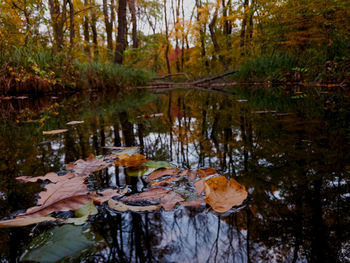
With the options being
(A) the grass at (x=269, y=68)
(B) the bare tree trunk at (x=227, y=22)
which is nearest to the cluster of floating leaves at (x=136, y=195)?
(A) the grass at (x=269, y=68)

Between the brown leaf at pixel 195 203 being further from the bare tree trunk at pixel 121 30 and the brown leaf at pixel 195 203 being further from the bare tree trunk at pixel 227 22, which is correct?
the bare tree trunk at pixel 227 22

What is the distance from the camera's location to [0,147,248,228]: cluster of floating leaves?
583 millimetres

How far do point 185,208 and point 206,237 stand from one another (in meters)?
0.14

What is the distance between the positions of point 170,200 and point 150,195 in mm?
71

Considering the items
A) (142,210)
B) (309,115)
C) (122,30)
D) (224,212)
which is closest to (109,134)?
(142,210)

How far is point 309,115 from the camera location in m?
1.86

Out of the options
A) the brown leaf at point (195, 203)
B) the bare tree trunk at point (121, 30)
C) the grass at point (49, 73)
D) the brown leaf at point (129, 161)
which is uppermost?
the bare tree trunk at point (121, 30)

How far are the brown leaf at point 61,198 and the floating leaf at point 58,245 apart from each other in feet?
0.34

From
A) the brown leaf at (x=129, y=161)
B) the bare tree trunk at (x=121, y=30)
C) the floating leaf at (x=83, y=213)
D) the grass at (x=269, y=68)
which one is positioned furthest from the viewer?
the bare tree trunk at (x=121, y=30)

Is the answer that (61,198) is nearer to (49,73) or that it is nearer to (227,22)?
(49,73)

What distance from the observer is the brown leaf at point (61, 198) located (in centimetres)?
59

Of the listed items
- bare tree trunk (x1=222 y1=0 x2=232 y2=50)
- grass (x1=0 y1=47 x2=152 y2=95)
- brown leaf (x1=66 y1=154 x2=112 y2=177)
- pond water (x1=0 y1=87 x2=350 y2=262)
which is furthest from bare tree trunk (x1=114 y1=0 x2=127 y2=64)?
brown leaf (x1=66 y1=154 x2=112 y2=177)

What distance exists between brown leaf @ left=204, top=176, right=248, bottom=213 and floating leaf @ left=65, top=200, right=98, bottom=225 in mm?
305

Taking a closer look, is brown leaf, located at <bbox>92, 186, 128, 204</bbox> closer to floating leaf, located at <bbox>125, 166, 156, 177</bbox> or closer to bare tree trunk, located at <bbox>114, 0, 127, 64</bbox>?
floating leaf, located at <bbox>125, 166, 156, 177</bbox>
